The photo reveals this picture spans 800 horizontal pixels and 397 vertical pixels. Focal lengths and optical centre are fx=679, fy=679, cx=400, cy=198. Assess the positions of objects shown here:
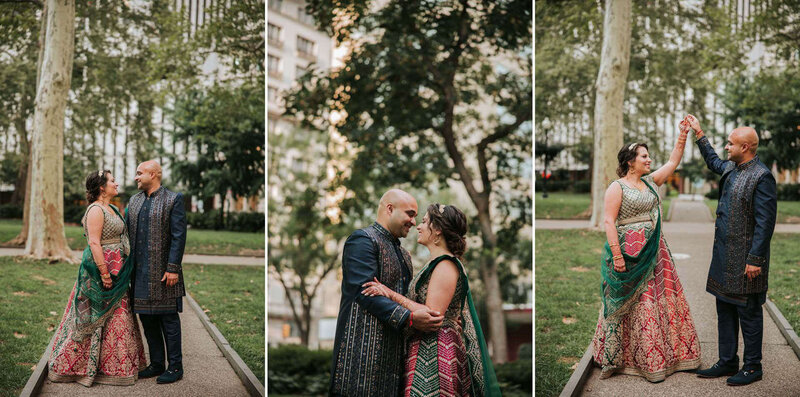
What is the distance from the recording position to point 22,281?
15.2ft

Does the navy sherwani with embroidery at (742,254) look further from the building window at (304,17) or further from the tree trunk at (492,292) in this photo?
the building window at (304,17)

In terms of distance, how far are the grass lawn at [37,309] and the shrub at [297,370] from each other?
3.14 metres

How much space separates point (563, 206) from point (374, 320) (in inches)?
94.8

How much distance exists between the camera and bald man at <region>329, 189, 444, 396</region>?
9.95 ft

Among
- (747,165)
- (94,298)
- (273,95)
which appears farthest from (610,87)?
(273,95)

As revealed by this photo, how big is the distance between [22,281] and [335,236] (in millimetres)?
4046

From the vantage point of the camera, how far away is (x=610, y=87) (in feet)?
16.0

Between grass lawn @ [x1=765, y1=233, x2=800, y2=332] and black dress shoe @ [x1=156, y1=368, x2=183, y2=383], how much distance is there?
3.90 metres

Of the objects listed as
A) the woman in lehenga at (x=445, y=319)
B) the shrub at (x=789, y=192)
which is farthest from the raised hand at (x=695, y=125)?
the woman in lehenga at (x=445, y=319)

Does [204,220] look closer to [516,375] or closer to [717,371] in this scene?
[717,371]

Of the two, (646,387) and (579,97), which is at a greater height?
(579,97)

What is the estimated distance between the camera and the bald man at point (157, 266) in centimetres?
434

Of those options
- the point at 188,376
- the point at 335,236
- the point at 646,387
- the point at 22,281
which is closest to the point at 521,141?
the point at 335,236

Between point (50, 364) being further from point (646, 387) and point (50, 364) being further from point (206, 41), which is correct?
point (646, 387)
